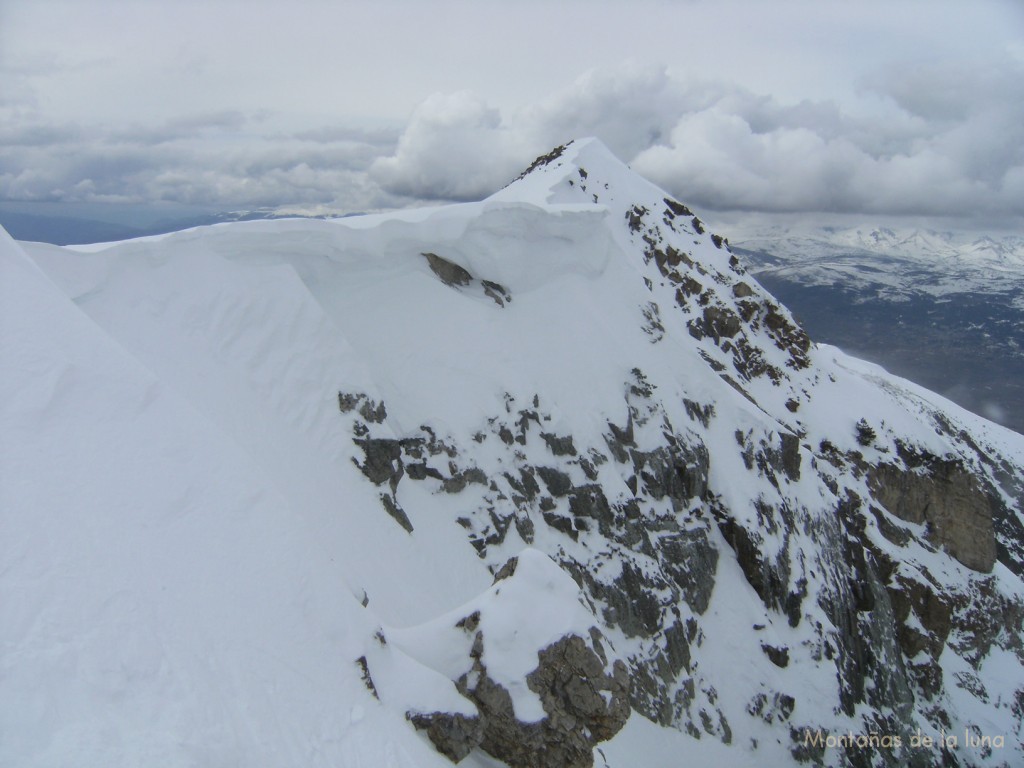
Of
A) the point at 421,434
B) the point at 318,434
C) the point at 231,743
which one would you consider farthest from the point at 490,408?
the point at 231,743


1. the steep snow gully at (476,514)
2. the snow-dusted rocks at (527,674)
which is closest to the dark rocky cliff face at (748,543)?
the steep snow gully at (476,514)

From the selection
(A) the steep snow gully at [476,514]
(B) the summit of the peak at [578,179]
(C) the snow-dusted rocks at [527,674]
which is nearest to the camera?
(A) the steep snow gully at [476,514]

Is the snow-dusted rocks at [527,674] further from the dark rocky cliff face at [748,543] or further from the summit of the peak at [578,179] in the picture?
the summit of the peak at [578,179]

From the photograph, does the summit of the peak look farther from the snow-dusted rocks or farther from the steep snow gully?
the snow-dusted rocks

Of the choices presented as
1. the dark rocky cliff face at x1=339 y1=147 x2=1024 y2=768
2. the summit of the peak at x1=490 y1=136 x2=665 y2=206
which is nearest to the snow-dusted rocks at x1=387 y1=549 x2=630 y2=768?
the dark rocky cliff face at x1=339 y1=147 x2=1024 y2=768

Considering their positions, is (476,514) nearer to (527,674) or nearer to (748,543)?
(527,674)

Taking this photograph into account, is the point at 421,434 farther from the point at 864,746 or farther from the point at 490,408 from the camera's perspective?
the point at 864,746
